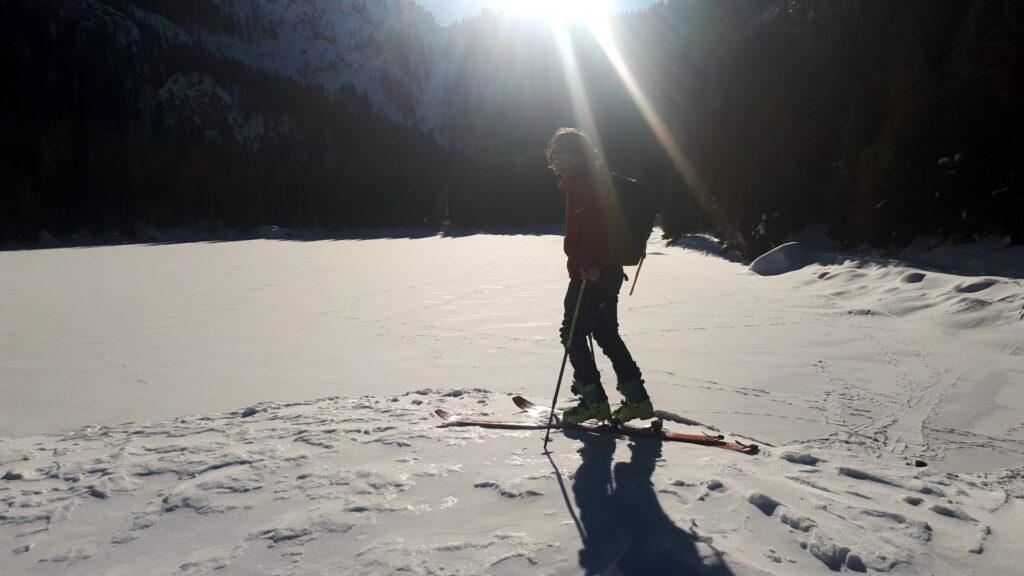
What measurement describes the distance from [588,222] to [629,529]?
2212mm

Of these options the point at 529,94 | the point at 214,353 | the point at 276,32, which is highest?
the point at 276,32

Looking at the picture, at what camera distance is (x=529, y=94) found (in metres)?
147

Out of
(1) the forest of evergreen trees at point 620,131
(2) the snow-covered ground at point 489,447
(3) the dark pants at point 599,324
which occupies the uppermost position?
(1) the forest of evergreen trees at point 620,131

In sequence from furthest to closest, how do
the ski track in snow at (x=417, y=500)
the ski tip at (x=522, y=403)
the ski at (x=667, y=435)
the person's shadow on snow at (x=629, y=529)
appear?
the ski tip at (x=522, y=403) → the ski at (x=667, y=435) → the ski track in snow at (x=417, y=500) → the person's shadow on snow at (x=629, y=529)

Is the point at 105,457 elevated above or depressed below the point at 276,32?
below

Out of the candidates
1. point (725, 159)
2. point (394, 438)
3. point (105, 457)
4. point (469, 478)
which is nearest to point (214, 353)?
point (105, 457)

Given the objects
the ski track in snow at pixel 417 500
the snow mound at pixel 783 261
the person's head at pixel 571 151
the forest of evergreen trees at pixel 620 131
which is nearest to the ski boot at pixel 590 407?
the ski track in snow at pixel 417 500

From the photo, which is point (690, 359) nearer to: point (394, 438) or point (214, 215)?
point (394, 438)

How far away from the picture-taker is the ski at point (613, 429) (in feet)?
13.8

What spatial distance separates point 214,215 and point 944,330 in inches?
2795

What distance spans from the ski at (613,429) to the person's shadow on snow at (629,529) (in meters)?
0.61

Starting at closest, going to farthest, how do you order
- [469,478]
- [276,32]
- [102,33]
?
[469,478] < [102,33] < [276,32]

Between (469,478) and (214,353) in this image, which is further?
(214,353)

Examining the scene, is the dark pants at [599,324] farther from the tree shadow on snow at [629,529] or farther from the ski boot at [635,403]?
the tree shadow on snow at [629,529]
